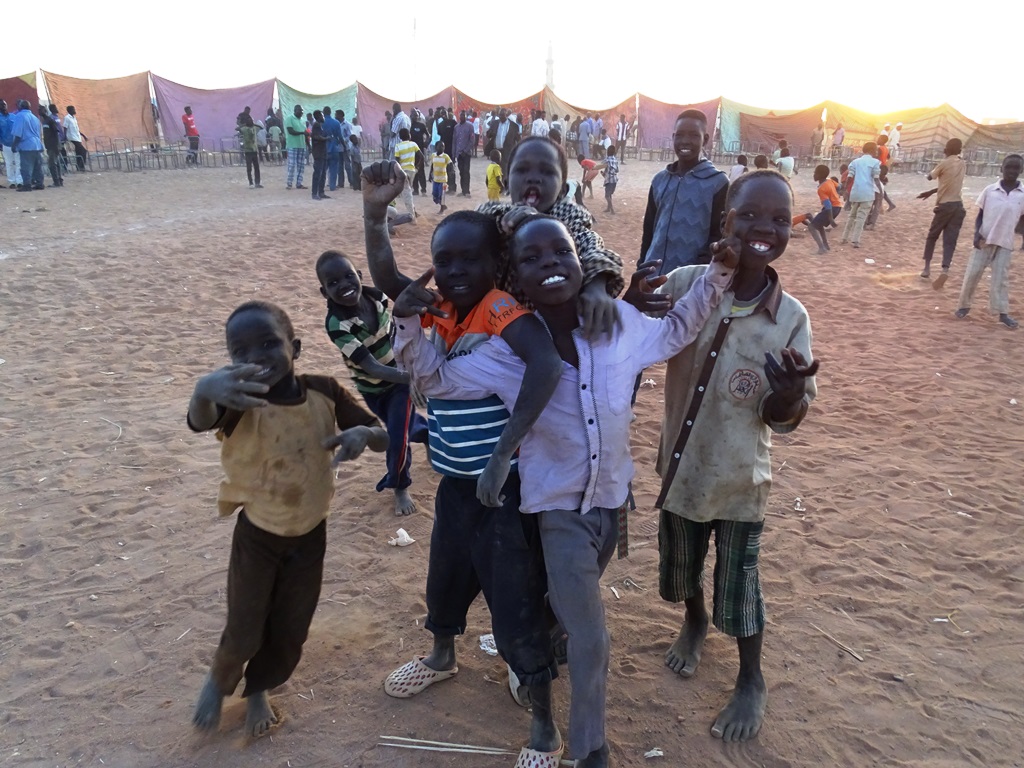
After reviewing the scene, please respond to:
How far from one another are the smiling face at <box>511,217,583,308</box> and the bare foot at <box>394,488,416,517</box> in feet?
7.46

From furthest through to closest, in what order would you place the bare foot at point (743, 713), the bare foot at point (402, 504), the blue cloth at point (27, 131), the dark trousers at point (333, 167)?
1. the dark trousers at point (333, 167)
2. the blue cloth at point (27, 131)
3. the bare foot at point (402, 504)
4. the bare foot at point (743, 713)

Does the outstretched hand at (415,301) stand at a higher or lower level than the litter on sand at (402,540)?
higher

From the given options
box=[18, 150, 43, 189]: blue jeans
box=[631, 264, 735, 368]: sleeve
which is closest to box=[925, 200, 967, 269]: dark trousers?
box=[631, 264, 735, 368]: sleeve

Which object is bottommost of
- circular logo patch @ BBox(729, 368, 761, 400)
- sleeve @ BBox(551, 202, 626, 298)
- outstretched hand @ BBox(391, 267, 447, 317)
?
circular logo patch @ BBox(729, 368, 761, 400)

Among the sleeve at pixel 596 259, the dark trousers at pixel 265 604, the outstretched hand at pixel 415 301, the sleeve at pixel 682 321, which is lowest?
the dark trousers at pixel 265 604

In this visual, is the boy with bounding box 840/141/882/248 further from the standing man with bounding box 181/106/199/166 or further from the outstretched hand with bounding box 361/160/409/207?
the standing man with bounding box 181/106/199/166

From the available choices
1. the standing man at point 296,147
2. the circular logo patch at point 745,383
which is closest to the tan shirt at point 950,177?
the circular logo patch at point 745,383

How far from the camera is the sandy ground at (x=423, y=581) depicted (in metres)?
2.42

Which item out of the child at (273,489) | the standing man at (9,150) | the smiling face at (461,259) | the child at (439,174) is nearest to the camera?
the smiling face at (461,259)

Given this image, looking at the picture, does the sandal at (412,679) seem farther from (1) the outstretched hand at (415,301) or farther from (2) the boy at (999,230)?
(2) the boy at (999,230)

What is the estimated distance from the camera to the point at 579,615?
1.96 m

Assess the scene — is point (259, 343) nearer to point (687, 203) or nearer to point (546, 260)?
point (546, 260)

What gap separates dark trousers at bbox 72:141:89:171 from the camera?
18609 millimetres

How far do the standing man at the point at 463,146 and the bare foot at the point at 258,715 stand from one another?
13.9 m
